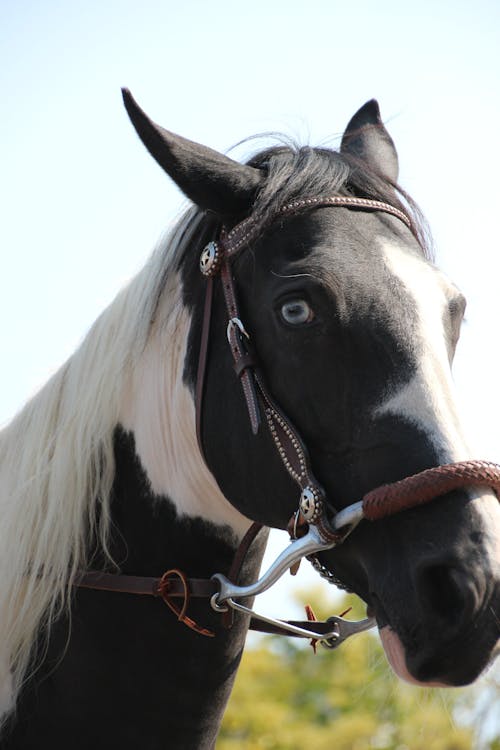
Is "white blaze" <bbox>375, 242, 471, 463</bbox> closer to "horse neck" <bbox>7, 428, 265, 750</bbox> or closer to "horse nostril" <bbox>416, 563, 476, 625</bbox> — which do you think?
"horse nostril" <bbox>416, 563, 476, 625</bbox>

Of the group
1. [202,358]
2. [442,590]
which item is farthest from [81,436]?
[442,590]

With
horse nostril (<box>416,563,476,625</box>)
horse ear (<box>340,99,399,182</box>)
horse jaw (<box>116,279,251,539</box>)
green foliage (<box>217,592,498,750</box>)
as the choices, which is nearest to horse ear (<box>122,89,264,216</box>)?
horse jaw (<box>116,279,251,539</box>)

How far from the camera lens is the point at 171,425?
301 cm

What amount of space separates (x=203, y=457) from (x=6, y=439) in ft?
2.89

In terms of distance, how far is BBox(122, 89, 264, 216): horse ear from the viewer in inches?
106

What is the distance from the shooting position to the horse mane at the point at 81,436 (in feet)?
9.52

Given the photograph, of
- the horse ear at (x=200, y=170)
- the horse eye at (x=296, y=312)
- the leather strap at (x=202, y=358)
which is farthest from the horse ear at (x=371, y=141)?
the horse eye at (x=296, y=312)

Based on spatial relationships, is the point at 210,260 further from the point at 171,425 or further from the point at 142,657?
the point at 142,657

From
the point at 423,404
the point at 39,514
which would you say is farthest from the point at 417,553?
the point at 39,514

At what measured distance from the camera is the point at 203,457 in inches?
112

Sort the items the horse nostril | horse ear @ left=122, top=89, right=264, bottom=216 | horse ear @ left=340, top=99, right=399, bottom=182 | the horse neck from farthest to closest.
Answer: horse ear @ left=340, top=99, right=399, bottom=182 → the horse neck → horse ear @ left=122, top=89, right=264, bottom=216 → the horse nostril

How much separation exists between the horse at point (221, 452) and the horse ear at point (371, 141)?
48cm

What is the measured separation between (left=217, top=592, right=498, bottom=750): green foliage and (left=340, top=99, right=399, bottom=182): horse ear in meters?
4.92

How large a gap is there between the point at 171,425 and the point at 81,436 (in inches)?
12.1
